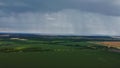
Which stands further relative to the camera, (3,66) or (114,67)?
(114,67)

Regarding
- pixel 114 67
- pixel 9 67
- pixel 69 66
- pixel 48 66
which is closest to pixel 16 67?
pixel 9 67

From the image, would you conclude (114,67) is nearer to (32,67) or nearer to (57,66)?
→ (57,66)

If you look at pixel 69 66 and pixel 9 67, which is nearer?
pixel 9 67

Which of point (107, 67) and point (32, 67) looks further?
point (107, 67)

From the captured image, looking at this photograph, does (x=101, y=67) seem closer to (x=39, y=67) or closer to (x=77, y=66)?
(x=77, y=66)

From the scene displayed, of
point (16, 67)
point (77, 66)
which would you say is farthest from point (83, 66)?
point (16, 67)

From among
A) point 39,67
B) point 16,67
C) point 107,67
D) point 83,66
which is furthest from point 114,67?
point 16,67
